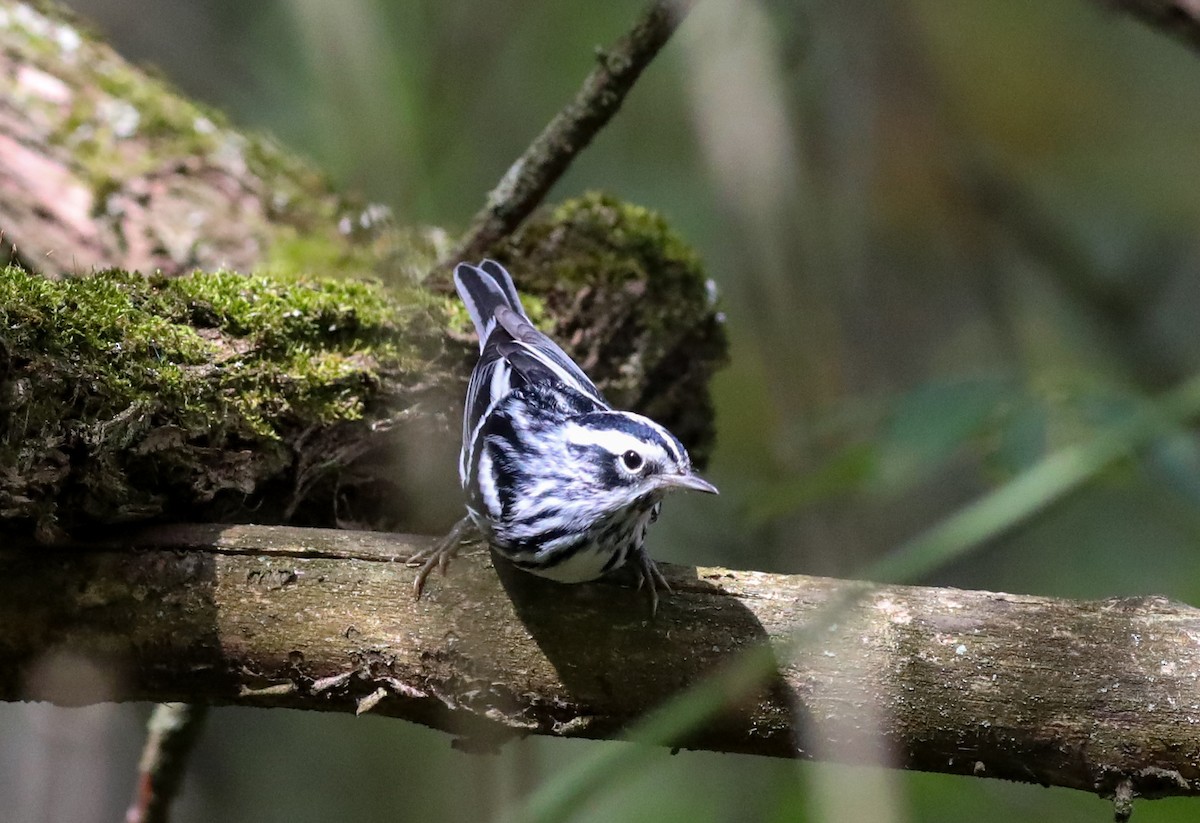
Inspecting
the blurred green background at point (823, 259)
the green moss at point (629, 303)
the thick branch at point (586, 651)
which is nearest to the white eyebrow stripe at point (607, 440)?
the thick branch at point (586, 651)

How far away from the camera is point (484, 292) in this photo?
10.8ft

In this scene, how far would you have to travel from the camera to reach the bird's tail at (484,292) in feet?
10.6

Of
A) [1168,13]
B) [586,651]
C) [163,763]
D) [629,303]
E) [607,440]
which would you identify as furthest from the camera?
[629,303]

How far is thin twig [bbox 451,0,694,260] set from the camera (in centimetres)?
308

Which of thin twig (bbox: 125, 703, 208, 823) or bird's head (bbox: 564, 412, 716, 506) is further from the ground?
bird's head (bbox: 564, 412, 716, 506)

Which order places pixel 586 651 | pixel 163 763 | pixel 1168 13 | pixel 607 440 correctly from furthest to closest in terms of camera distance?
pixel 163 763
pixel 1168 13
pixel 607 440
pixel 586 651


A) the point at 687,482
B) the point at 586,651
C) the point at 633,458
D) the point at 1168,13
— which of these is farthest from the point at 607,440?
the point at 1168,13

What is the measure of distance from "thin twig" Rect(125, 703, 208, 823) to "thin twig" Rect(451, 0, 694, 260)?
176 cm

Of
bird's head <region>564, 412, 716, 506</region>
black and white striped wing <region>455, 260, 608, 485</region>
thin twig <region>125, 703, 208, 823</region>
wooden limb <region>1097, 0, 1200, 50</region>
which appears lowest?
thin twig <region>125, 703, 208, 823</region>

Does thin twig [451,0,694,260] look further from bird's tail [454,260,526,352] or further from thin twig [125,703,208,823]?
thin twig [125,703,208,823]

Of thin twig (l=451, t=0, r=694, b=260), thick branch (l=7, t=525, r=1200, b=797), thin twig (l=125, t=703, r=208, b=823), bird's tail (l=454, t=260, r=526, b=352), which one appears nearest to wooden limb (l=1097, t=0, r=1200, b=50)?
thin twig (l=451, t=0, r=694, b=260)

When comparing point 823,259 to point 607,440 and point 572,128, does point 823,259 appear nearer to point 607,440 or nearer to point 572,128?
point 572,128

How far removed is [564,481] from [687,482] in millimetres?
354

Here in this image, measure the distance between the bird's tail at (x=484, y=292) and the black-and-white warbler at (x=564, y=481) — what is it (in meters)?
0.25
